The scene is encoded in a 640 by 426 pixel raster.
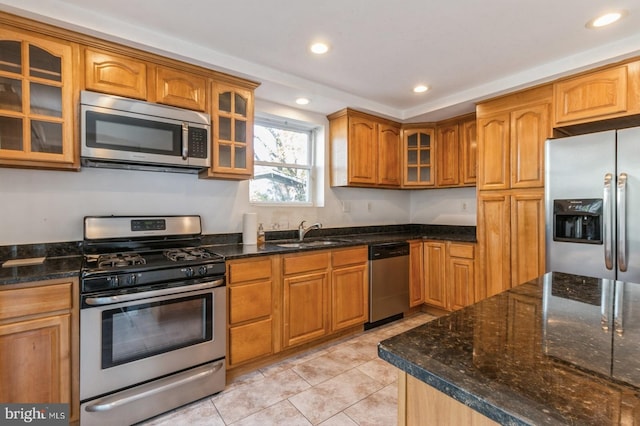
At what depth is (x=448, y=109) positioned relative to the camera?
11.3ft

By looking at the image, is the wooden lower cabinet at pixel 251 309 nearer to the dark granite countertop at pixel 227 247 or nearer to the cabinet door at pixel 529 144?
the dark granite countertop at pixel 227 247

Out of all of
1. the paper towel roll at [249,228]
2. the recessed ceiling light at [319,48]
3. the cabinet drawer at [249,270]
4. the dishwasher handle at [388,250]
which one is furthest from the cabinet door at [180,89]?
the dishwasher handle at [388,250]

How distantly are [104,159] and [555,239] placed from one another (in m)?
3.34

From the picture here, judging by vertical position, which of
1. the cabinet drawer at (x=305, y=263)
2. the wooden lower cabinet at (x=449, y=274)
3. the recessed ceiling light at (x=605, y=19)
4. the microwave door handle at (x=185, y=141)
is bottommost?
the wooden lower cabinet at (x=449, y=274)

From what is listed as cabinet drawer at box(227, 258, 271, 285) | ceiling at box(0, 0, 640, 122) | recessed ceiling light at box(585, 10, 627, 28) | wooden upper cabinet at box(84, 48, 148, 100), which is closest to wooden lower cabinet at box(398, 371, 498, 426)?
cabinet drawer at box(227, 258, 271, 285)

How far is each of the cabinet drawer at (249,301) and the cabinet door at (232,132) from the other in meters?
0.93

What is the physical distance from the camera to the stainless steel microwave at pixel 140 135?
78.7 inches

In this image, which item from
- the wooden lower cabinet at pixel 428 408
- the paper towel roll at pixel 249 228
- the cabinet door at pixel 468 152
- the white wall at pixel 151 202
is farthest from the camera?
the cabinet door at pixel 468 152

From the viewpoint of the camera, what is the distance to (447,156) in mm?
3877

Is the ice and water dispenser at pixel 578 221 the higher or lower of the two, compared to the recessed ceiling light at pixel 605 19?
lower

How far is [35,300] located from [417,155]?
379 centimetres

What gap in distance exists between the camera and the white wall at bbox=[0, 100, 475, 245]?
6.84ft

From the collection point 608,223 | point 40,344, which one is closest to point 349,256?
point 608,223

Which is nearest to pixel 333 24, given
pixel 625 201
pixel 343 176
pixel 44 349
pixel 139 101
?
pixel 139 101
